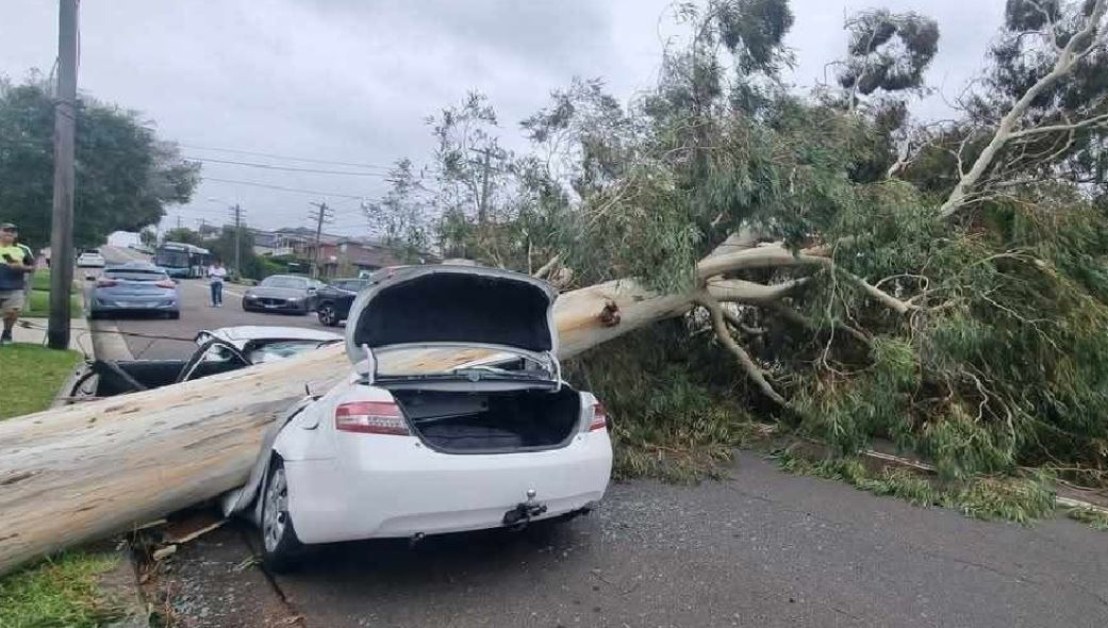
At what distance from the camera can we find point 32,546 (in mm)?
3607

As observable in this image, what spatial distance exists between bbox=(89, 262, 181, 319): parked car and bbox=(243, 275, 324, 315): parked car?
15.8 ft

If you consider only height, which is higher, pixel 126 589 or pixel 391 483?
pixel 391 483

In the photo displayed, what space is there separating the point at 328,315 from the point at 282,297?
278 centimetres

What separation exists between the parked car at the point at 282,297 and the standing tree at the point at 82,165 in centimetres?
397

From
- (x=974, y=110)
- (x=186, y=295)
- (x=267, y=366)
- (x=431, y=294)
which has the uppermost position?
(x=974, y=110)

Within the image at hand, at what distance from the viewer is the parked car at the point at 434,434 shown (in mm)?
3326

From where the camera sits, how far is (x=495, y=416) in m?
4.60

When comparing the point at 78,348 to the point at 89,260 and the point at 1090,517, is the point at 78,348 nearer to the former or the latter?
the point at 1090,517

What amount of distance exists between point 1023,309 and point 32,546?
7785 mm

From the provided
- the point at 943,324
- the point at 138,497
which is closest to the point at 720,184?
the point at 943,324

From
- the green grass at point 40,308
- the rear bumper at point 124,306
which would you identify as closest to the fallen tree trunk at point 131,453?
the green grass at point 40,308

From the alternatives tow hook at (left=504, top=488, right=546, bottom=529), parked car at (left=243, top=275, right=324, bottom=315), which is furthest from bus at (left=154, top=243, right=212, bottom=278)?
tow hook at (left=504, top=488, right=546, bottom=529)

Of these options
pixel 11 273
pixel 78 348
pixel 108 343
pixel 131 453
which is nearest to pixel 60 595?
pixel 131 453

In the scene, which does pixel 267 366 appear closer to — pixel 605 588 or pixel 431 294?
pixel 431 294
